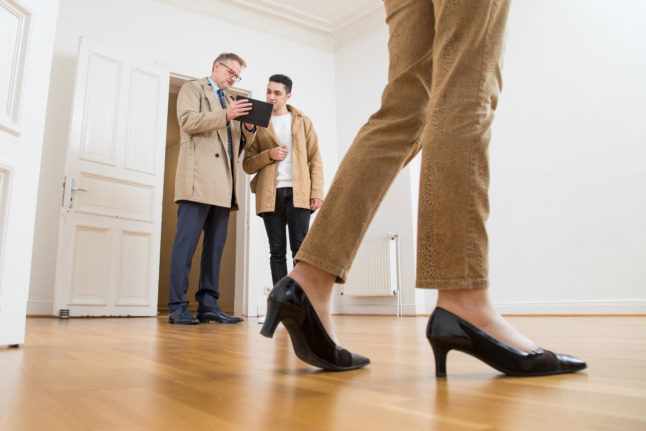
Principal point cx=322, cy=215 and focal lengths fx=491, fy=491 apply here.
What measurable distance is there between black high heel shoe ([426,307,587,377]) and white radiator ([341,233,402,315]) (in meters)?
3.46

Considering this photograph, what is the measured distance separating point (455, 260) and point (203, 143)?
7.36 feet

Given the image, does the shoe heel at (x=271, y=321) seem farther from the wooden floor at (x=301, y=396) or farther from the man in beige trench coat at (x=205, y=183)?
the man in beige trench coat at (x=205, y=183)

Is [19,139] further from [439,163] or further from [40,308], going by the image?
[40,308]

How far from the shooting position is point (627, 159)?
10.7ft

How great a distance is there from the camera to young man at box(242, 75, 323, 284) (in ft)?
8.61

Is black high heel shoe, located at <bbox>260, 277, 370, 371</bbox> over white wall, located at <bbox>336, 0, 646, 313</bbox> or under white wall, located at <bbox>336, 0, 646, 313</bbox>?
under

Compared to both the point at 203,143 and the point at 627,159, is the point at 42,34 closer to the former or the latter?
the point at 203,143

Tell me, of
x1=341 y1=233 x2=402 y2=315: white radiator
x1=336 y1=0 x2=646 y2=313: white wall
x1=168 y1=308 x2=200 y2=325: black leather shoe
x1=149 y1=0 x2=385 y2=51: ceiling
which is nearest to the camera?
x1=168 y1=308 x2=200 y2=325: black leather shoe

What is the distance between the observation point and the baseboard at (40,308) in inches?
133

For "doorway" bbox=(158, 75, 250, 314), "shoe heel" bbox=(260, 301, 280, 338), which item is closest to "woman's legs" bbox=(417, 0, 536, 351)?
"shoe heel" bbox=(260, 301, 280, 338)

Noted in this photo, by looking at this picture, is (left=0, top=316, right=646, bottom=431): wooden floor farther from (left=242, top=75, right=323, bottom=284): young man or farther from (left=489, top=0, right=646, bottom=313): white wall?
(left=489, top=0, right=646, bottom=313): white wall

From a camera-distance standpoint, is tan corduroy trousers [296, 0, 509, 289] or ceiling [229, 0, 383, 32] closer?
tan corduroy trousers [296, 0, 509, 289]

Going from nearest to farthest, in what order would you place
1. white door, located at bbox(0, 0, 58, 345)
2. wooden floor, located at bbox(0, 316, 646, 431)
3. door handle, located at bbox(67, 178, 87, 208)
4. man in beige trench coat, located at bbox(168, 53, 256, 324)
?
wooden floor, located at bbox(0, 316, 646, 431), white door, located at bbox(0, 0, 58, 345), man in beige trench coat, located at bbox(168, 53, 256, 324), door handle, located at bbox(67, 178, 87, 208)

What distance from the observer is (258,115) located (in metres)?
2.54
